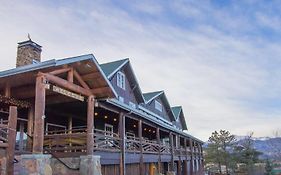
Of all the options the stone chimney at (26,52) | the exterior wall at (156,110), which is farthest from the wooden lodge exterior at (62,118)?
the exterior wall at (156,110)

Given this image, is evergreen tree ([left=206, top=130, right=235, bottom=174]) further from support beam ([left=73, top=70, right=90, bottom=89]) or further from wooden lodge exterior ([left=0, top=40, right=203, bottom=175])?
support beam ([left=73, top=70, right=90, bottom=89])

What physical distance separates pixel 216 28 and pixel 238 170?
29.3 meters

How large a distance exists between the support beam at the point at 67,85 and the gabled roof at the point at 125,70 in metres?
8.51

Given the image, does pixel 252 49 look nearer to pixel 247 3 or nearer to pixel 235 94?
pixel 247 3

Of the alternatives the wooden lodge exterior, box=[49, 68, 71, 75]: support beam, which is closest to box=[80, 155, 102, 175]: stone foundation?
the wooden lodge exterior

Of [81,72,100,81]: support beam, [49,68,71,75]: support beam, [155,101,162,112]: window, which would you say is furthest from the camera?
[155,101,162,112]: window

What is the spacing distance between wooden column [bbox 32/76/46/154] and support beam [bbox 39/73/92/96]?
1.02 ft

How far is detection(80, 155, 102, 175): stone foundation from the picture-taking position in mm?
11070

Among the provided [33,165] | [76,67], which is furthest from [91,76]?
[33,165]

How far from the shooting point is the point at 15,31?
20047 mm

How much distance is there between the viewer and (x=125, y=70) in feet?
76.7

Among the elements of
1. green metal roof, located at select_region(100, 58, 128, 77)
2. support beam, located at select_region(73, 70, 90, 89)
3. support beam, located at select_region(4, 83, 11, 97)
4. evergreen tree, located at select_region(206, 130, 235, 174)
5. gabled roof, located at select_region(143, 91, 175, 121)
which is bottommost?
evergreen tree, located at select_region(206, 130, 235, 174)

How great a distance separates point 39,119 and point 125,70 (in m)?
14.4

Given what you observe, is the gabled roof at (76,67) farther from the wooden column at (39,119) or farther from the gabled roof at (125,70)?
the gabled roof at (125,70)
